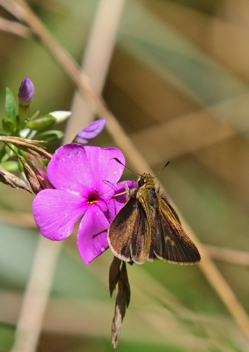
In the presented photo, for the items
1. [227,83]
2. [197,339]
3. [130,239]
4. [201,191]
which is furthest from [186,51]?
[130,239]

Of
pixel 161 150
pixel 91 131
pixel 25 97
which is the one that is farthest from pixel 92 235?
pixel 161 150

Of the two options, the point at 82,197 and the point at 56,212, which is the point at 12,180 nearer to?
the point at 56,212

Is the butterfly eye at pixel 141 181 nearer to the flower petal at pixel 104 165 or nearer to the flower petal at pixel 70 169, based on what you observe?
the flower petal at pixel 104 165

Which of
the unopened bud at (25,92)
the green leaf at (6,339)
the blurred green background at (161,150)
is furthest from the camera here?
the blurred green background at (161,150)

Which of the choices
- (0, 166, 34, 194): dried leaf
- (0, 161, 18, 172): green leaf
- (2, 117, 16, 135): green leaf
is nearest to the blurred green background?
(0, 161, 18, 172): green leaf

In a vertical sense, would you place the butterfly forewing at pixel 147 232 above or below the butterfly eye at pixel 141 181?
below

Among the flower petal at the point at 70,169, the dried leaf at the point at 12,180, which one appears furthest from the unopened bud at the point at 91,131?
the dried leaf at the point at 12,180

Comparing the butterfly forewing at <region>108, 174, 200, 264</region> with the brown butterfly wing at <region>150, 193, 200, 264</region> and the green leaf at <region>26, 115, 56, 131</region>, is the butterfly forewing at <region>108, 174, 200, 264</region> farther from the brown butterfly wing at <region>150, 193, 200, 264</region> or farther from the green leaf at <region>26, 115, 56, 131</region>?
the green leaf at <region>26, 115, 56, 131</region>
